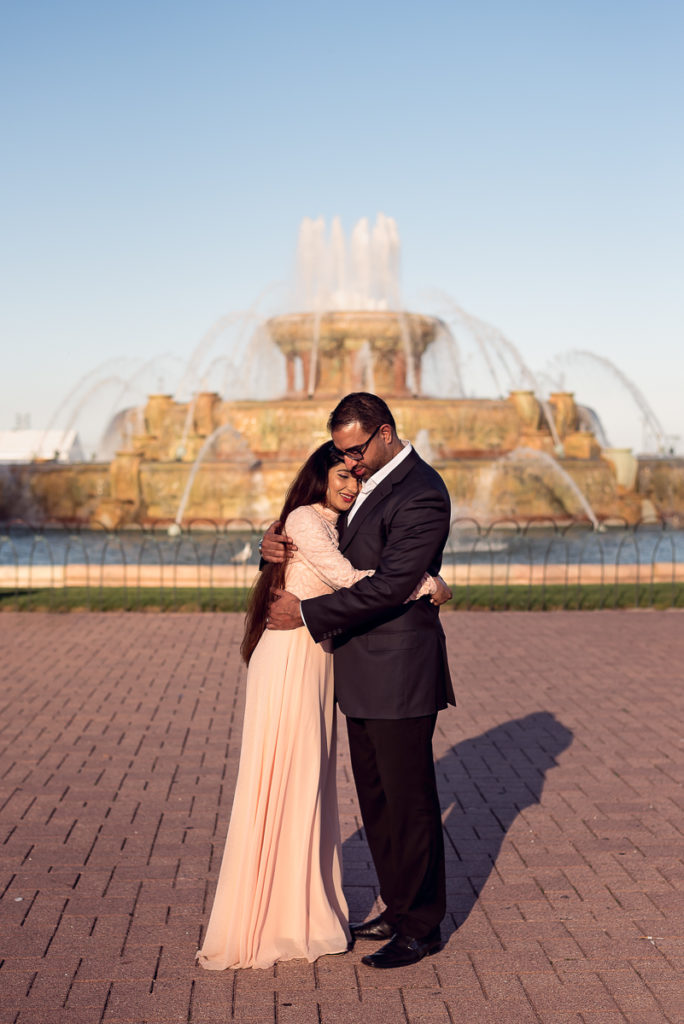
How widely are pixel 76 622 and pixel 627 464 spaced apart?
1773cm

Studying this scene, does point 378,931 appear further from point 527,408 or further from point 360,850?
point 527,408

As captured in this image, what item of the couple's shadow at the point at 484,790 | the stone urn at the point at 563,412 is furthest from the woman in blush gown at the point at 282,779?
the stone urn at the point at 563,412

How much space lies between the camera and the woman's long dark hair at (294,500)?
398cm

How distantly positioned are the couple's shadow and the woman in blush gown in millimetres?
598

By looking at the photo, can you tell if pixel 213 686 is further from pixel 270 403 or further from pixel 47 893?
pixel 270 403

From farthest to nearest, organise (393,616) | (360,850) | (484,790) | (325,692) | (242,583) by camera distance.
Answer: (242,583) → (484,790) → (360,850) → (325,692) → (393,616)

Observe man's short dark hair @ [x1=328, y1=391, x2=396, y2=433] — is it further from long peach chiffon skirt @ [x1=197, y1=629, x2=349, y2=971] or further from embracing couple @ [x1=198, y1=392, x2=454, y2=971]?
long peach chiffon skirt @ [x1=197, y1=629, x2=349, y2=971]

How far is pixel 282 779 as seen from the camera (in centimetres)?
400

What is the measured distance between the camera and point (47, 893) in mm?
4680

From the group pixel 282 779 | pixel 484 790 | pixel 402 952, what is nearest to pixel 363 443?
pixel 282 779

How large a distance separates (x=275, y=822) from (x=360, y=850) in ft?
4.62

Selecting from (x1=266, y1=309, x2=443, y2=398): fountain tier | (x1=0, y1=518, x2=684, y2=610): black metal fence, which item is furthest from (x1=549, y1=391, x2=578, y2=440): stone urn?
(x1=0, y1=518, x2=684, y2=610): black metal fence

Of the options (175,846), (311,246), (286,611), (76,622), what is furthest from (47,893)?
(311,246)

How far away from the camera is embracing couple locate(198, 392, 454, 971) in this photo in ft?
12.9
